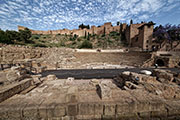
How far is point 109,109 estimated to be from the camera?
2133mm

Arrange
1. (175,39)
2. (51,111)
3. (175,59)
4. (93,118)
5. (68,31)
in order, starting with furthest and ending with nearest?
(68,31) → (175,39) → (175,59) → (93,118) → (51,111)

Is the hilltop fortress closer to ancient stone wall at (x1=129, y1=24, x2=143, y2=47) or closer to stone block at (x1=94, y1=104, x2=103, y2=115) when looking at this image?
ancient stone wall at (x1=129, y1=24, x2=143, y2=47)

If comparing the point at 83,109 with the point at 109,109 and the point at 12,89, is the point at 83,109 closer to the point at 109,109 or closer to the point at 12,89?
the point at 109,109

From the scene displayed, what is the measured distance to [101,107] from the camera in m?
2.11

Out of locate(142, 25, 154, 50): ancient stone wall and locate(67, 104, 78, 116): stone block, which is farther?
locate(142, 25, 154, 50): ancient stone wall

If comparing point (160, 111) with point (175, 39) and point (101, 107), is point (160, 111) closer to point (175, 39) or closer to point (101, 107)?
point (101, 107)

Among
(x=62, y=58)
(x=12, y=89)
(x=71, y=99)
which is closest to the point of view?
(x=71, y=99)

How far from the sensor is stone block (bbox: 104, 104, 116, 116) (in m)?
2.12

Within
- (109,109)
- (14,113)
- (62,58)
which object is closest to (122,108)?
(109,109)

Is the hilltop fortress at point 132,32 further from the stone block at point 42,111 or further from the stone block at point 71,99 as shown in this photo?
the stone block at point 42,111

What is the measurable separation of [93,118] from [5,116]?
2.59m

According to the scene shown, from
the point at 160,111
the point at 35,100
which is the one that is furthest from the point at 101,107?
the point at 35,100

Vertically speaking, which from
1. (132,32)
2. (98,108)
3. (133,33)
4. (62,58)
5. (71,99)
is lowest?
(98,108)

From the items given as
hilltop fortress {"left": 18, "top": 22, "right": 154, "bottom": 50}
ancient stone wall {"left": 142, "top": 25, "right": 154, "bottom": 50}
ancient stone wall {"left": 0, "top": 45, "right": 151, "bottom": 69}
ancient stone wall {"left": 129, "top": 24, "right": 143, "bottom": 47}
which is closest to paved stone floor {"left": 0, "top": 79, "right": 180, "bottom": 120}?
ancient stone wall {"left": 0, "top": 45, "right": 151, "bottom": 69}
